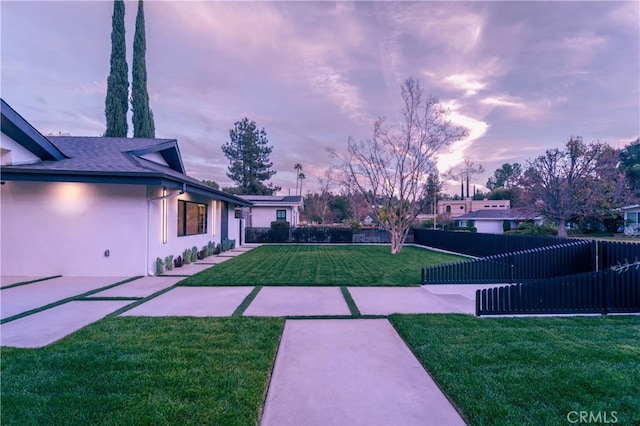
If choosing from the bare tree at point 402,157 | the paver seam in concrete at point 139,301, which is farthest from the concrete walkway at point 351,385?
the bare tree at point 402,157

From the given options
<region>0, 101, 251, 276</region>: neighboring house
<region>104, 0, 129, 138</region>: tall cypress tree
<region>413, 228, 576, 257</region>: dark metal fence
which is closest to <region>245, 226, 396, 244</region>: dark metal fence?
<region>413, 228, 576, 257</region>: dark metal fence

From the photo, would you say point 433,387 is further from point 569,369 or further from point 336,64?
point 336,64

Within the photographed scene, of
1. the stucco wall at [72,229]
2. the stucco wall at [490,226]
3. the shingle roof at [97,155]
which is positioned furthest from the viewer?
the stucco wall at [490,226]

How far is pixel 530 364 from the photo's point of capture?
331 centimetres

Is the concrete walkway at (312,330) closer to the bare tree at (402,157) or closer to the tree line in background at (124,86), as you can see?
the bare tree at (402,157)

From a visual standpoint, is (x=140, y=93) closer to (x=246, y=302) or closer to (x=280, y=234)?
(x=280, y=234)

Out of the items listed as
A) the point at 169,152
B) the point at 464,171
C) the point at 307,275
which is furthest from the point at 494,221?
the point at 169,152

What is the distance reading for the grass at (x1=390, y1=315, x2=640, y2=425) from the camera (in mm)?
2525

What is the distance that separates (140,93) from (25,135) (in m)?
16.1

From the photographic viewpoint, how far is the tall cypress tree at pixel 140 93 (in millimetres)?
21875

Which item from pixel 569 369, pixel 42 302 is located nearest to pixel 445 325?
pixel 569 369

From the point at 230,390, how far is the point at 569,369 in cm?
340

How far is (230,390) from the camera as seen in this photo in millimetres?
2760

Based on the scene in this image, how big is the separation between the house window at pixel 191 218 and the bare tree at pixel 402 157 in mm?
7929
